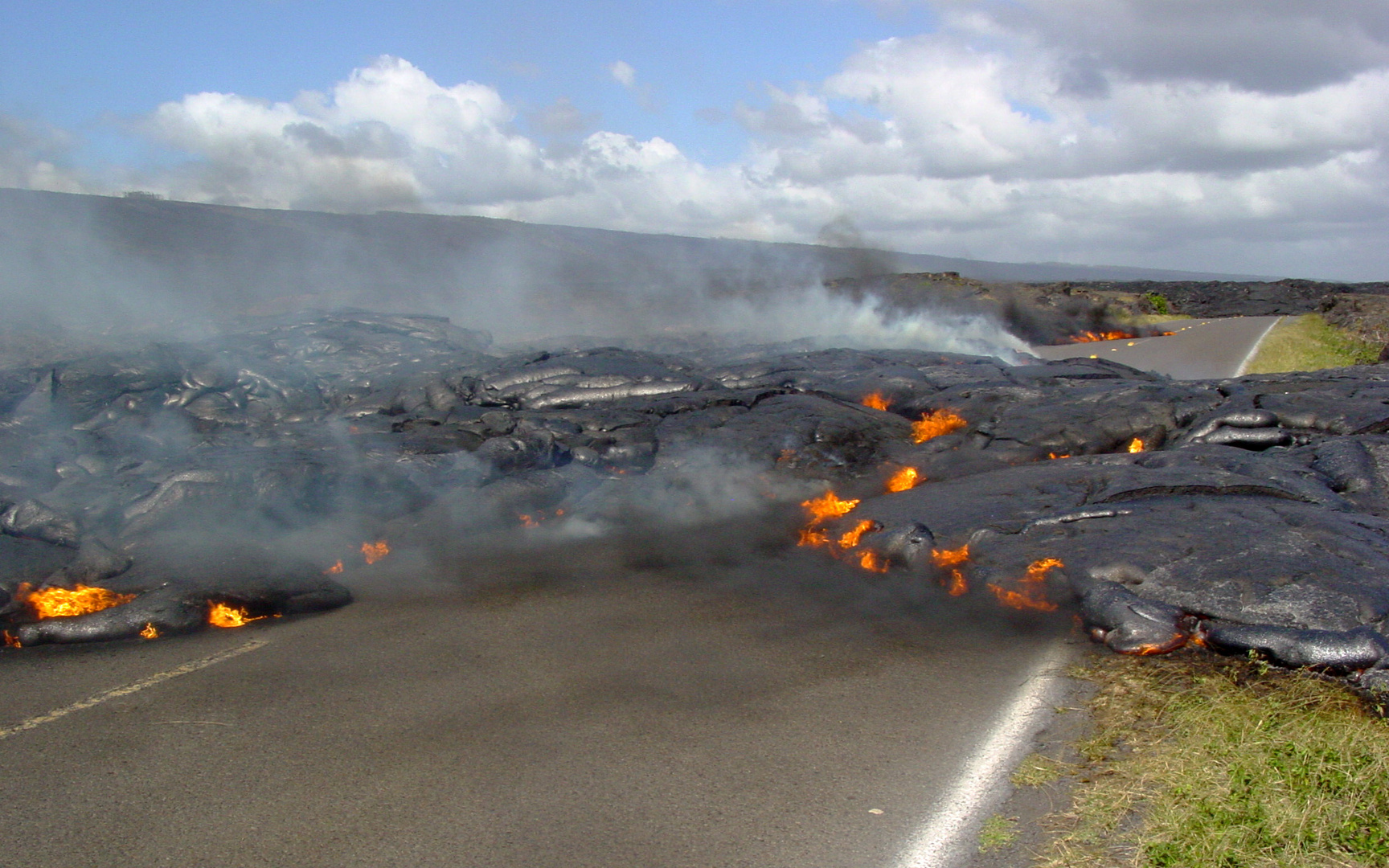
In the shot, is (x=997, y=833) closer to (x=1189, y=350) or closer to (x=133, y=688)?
(x=133, y=688)

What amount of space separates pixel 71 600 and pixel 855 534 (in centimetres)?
625

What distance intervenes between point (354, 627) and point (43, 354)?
19.9 meters

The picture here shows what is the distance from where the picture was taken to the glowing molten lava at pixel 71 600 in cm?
623

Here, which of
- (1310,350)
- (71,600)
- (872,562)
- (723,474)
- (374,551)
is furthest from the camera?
(1310,350)

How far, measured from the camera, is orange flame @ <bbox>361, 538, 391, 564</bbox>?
308 inches

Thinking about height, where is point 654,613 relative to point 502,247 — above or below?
below

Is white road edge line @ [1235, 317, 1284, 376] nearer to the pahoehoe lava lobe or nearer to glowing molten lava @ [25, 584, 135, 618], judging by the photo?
the pahoehoe lava lobe

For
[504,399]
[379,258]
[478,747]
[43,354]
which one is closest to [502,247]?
[379,258]

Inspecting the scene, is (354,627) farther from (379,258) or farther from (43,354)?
(379,258)

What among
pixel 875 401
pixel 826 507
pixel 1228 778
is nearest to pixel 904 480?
pixel 826 507

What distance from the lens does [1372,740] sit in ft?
12.8

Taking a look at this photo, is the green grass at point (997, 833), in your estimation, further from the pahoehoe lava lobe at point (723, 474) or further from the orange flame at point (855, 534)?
the orange flame at point (855, 534)

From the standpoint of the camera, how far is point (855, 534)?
26.2ft

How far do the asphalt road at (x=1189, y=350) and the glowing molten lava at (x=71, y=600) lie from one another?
19.9m
